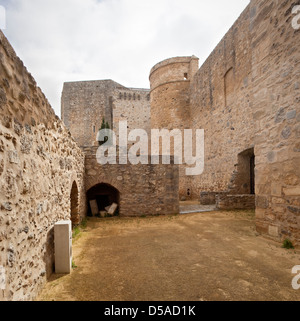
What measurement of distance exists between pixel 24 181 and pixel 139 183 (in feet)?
17.1

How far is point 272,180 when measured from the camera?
13.6ft

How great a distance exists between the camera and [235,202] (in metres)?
7.97

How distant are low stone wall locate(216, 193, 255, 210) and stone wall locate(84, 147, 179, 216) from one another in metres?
1.95

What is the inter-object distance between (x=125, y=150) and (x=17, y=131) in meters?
5.29

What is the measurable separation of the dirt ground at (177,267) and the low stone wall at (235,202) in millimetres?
2910

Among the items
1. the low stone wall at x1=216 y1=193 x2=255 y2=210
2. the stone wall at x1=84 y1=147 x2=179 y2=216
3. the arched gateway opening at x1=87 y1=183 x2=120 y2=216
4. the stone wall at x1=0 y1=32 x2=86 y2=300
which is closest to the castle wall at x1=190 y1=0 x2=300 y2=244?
the stone wall at x1=84 y1=147 x2=179 y2=216

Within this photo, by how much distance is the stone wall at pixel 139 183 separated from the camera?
6.89 m

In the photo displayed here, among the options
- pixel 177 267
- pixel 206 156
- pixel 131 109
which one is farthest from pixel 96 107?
pixel 177 267

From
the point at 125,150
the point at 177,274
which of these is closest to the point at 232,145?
the point at 125,150

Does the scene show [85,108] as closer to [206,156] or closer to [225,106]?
[206,156]

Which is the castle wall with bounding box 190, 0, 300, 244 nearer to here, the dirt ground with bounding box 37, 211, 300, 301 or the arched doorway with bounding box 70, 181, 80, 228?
the dirt ground with bounding box 37, 211, 300, 301

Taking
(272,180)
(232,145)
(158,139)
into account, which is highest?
(158,139)

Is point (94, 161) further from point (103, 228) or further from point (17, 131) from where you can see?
point (17, 131)

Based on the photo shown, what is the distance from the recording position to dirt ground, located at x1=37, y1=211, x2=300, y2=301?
2297 mm
